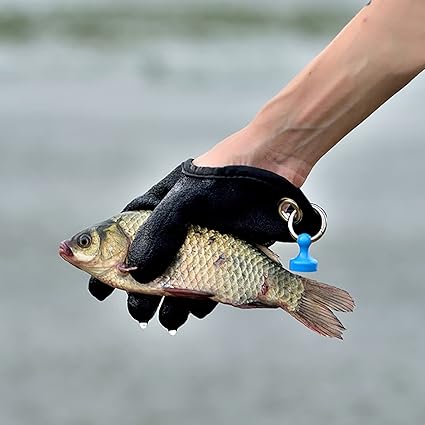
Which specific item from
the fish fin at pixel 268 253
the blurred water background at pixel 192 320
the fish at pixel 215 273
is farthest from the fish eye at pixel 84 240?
the blurred water background at pixel 192 320

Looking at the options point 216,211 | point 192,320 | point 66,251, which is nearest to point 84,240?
point 66,251

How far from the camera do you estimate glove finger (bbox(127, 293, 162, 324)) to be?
4.22 meters

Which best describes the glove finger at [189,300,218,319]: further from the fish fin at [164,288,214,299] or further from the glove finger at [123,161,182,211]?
the glove finger at [123,161,182,211]

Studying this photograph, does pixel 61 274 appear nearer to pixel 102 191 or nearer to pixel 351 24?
pixel 102 191

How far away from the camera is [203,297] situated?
4059mm

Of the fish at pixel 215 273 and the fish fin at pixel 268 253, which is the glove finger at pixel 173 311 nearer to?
the fish at pixel 215 273

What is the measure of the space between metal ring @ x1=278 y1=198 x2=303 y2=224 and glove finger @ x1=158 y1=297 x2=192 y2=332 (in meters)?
0.40

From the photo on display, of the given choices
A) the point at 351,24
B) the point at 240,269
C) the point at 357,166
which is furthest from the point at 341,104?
the point at 357,166

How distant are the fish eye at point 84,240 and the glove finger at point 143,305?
22 centimetres

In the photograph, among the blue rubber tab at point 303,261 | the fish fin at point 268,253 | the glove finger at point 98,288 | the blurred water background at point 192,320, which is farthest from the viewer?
the blurred water background at point 192,320

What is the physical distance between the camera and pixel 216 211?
4066 millimetres

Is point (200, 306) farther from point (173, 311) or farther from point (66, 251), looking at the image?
point (66, 251)

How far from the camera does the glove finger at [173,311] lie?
4254 millimetres

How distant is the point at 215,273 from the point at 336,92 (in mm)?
607
